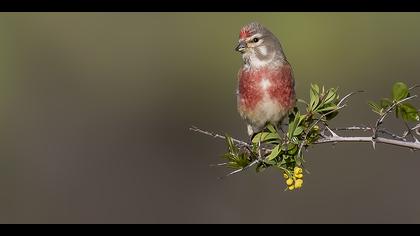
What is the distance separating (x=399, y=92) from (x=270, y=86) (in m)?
1.43

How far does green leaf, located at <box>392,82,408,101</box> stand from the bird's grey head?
1327 mm

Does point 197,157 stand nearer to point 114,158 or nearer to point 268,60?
point 114,158

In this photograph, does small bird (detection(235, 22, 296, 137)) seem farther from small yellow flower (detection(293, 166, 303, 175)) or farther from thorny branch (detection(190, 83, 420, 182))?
small yellow flower (detection(293, 166, 303, 175))

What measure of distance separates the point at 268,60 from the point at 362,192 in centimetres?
551

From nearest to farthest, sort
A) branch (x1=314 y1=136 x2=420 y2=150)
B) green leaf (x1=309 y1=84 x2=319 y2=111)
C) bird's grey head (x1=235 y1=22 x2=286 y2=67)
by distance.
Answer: branch (x1=314 y1=136 x2=420 y2=150)
green leaf (x1=309 y1=84 x2=319 y2=111)
bird's grey head (x1=235 y1=22 x2=286 y2=67)

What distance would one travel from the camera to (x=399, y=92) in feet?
18.6

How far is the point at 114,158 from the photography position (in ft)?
43.1

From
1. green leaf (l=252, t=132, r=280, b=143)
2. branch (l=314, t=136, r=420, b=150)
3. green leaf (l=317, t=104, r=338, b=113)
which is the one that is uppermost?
green leaf (l=317, t=104, r=338, b=113)

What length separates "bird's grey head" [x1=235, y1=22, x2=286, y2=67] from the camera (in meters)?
6.75

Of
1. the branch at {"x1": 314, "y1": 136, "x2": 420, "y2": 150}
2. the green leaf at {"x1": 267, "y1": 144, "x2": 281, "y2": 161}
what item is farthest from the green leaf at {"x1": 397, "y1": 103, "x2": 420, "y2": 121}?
the green leaf at {"x1": 267, "y1": 144, "x2": 281, "y2": 161}

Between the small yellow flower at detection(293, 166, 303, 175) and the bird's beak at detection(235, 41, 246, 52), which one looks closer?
the small yellow flower at detection(293, 166, 303, 175)

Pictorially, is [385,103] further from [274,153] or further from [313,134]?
[274,153]

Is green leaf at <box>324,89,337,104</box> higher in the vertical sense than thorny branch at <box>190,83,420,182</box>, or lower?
higher
